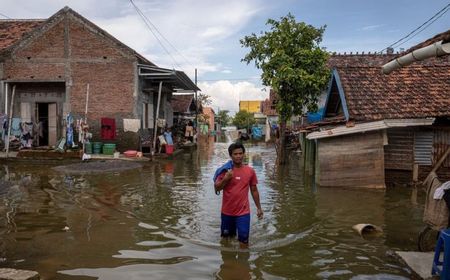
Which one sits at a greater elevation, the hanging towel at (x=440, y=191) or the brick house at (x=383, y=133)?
the brick house at (x=383, y=133)

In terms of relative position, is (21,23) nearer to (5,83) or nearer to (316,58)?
(5,83)

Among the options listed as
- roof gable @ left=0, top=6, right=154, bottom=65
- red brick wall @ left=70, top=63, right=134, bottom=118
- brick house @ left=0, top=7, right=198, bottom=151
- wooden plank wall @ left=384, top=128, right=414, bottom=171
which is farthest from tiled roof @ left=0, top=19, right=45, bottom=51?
wooden plank wall @ left=384, top=128, right=414, bottom=171

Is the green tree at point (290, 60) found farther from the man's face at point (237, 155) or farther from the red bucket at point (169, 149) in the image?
the man's face at point (237, 155)

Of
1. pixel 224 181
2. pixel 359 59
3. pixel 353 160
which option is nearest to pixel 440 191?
pixel 224 181

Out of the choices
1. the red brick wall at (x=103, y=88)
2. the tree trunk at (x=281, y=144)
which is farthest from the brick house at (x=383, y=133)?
the red brick wall at (x=103, y=88)

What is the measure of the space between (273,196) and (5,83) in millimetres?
15720

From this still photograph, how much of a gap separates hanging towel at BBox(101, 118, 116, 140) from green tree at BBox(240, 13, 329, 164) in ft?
23.6

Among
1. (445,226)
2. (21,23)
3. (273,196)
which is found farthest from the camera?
(21,23)

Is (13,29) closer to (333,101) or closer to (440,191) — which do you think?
(333,101)

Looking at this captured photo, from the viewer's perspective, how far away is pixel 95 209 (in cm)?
962

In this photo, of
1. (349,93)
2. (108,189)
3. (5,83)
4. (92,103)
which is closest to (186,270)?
(108,189)

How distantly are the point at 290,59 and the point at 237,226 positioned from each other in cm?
1251

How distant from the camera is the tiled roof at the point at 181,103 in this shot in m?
40.4

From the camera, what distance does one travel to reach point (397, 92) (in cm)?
1384
